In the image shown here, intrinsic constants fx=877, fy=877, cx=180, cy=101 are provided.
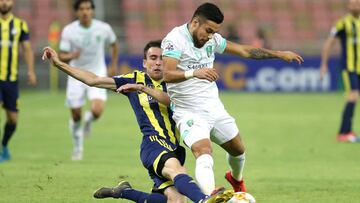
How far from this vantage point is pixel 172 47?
844 centimetres

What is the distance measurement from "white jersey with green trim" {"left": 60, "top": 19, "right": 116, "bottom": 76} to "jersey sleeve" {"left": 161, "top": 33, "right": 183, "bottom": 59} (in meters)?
5.87

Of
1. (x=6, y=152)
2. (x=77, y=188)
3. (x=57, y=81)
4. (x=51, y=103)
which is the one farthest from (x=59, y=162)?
(x=57, y=81)

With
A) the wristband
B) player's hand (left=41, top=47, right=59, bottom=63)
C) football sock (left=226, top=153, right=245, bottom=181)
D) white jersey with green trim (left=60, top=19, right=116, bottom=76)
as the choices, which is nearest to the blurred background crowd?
white jersey with green trim (left=60, top=19, right=116, bottom=76)

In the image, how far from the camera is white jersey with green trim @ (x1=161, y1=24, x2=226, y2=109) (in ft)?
28.0

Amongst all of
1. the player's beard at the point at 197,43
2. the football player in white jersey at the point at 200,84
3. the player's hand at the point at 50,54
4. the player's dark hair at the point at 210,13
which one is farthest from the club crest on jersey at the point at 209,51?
the player's hand at the point at 50,54

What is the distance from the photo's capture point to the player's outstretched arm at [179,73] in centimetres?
788

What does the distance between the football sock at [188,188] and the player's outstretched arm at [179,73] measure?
92 centimetres

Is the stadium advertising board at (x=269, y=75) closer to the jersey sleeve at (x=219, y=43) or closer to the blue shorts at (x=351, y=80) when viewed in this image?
the blue shorts at (x=351, y=80)

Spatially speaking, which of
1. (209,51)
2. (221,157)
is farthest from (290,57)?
(221,157)

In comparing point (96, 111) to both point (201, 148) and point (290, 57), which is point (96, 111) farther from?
point (201, 148)

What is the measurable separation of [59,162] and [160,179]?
487cm

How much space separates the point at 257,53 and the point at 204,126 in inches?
48.0

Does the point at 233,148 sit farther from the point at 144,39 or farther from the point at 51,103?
the point at 144,39

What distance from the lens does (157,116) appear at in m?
8.80
